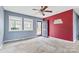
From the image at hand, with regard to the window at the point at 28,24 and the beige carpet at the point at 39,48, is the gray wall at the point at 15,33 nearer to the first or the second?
the window at the point at 28,24

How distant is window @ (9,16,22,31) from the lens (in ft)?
21.6

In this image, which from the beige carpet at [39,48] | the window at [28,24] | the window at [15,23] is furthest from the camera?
the window at [28,24]

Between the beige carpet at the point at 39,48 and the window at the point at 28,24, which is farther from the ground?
the window at the point at 28,24


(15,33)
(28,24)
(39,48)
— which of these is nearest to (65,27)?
(39,48)

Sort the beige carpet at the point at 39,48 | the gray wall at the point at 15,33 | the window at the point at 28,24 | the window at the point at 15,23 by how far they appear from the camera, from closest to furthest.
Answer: the beige carpet at the point at 39,48
the gray wall at the point at 15,33
the window at the point at 15,23
the window at the point at 28,24

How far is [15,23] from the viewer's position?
696 cm

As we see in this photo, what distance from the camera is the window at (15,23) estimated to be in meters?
6.57

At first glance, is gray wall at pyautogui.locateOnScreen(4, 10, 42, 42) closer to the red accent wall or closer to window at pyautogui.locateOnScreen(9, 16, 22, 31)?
window at pyautogui.locateOnScreen(9, 16, 22, 31)

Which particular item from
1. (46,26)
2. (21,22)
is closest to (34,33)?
(46,26)

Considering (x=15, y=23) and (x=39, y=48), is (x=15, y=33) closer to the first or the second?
(x=15, y=23)

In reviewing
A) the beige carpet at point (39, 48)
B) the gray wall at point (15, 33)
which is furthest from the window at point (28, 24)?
the beige carpet at point (39, 48)

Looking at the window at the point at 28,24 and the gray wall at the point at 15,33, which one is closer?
the gray wall at the point at 15,33
